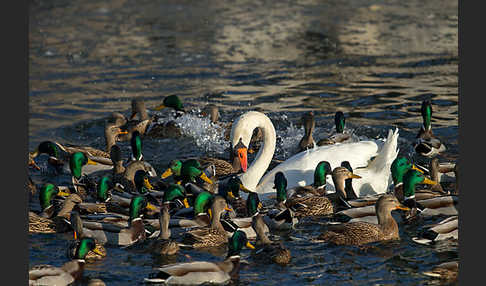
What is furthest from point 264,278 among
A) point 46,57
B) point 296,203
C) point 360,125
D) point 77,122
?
point 46,57

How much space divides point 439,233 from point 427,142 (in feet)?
11.4

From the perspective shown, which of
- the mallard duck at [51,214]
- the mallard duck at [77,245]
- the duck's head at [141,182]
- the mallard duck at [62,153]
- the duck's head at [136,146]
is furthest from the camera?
the mallard duck at [62,153]

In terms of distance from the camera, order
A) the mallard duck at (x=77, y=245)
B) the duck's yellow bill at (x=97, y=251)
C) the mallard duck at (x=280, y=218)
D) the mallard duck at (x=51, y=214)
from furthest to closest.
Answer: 1. the mallard duck at (x=51, y=214)
2. the mallard duck at (x=280, y=218)
3. the duck's yellow bill at (x=97, y=251)
4. the mallard duck at (x=77, y=245)

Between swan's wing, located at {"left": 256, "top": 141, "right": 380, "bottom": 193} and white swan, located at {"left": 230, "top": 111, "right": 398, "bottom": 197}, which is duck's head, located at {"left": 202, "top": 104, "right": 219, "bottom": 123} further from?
swan's wing, located at {"left": 256, "top": 141, "right": 380, "bottom": 193}

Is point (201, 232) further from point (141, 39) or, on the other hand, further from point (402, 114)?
point (141, 39)

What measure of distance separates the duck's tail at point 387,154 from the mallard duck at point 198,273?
10.3 ft

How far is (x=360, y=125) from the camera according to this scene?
1327cm

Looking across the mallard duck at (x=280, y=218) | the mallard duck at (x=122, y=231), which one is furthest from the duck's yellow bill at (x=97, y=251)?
the mallard duck at (x=280, y=218)

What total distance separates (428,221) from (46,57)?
12.2 m

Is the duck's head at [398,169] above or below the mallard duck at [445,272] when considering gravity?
above

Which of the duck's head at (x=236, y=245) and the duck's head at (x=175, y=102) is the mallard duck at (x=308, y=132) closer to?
the duck's head at (x=175, y=102)

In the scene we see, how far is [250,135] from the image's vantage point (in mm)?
10172

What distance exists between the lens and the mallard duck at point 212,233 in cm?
838

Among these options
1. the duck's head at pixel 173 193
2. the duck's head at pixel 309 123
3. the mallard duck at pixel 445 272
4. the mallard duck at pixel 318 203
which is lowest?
the mallard duck at pixel 445 272
